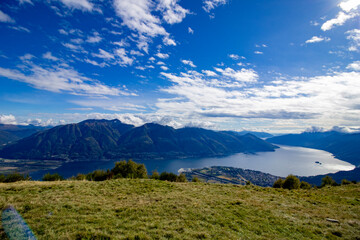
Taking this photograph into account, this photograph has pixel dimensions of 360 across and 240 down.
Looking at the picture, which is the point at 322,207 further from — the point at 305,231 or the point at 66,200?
the point at 66,200

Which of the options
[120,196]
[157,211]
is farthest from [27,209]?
[157,211]

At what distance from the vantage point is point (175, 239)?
9008 mm

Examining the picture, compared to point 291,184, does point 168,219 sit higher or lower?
higher

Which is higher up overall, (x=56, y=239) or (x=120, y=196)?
(x=56, y=239)

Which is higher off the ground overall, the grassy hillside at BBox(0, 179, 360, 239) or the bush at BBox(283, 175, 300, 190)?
the grassy hillside at BBox(0, 179, 360, 239)

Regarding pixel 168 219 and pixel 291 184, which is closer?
pixel 168 219

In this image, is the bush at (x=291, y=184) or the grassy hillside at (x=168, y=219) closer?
the grassy hillside at (x=168, y=219)

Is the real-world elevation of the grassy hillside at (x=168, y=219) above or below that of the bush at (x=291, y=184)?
above

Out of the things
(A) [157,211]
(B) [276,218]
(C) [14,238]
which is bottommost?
(B) [276,218]

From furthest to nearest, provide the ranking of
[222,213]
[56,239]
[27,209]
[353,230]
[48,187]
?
[48,187], [222,213], [353,230], [27,209], [56,239]

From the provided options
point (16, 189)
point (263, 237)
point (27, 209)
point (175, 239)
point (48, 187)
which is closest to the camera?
point (175, 239)

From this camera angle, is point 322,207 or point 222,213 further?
point 322,207

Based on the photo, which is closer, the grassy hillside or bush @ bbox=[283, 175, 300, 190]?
the grassy hillside

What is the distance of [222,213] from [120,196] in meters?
10.6
